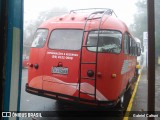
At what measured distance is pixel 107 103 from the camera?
6172 mm

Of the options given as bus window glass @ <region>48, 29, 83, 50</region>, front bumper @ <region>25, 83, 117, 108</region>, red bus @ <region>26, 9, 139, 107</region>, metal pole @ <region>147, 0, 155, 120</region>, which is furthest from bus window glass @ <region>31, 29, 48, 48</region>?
metal pole @ <region>147, 0, 155, 120</region>

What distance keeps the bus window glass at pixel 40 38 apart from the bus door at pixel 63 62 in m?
0.24

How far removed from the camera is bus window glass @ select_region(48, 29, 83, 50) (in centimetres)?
667

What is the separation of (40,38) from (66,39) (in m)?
0.83

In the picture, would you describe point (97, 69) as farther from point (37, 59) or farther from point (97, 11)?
point (97, 11)

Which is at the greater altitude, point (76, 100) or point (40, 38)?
point (40, 38)

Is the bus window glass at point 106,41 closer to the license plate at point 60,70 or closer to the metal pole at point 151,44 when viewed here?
the license plate at point 60,70

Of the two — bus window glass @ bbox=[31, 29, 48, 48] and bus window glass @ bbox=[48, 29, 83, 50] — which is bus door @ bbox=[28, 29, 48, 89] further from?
bus window glass @ bbox=[48, 29, 83, 50]

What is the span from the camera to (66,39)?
22.6 feet

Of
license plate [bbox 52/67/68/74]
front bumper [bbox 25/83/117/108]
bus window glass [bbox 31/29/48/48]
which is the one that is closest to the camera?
front bumper [bbox 25/83/117/108]

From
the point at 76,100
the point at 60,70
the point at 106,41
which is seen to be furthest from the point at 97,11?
the point at 76,100

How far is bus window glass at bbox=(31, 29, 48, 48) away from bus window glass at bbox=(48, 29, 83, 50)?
0.70 ft

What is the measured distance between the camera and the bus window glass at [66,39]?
6672 millimetres

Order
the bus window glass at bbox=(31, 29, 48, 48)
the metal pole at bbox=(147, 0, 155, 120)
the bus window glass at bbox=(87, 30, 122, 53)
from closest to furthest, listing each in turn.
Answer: the metal pole at bbox=(147, 0, 155, 120) → the bus window glass at bbox=(87, 30, 122, 53) → the bus window glass at bbox=(31, 29, 48, 48)
